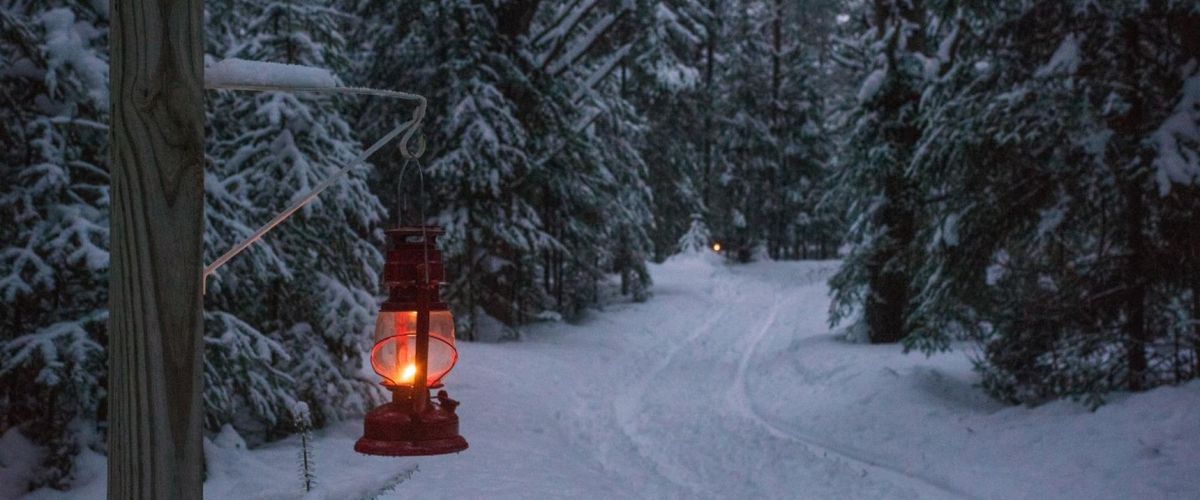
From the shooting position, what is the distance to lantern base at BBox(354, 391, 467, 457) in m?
3.66

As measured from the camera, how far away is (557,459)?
453 inches

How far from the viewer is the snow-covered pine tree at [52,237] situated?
7.97 m

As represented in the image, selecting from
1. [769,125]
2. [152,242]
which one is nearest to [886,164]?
[152,242]

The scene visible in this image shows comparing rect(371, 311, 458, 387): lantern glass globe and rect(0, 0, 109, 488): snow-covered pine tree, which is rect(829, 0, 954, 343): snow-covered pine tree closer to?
rect(0, 0, 109, 488): snow-covered pine tree

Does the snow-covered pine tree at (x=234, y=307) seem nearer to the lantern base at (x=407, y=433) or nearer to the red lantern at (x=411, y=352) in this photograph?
the red lantern at (x=411, y=352)

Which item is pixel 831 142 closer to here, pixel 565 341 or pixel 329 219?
pixel 565 341

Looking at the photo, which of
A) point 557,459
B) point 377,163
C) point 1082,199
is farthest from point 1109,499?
point 377,163

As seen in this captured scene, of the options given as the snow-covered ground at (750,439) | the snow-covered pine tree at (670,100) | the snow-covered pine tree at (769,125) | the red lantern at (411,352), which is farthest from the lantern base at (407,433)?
the snow-covered pine tree at (769,125)

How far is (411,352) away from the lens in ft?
13.0

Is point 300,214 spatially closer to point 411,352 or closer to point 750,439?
point 750,439

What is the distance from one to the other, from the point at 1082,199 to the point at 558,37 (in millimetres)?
11804

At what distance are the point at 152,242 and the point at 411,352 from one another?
130 centimetres

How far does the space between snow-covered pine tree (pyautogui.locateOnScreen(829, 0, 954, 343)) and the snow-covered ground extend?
1.18 m

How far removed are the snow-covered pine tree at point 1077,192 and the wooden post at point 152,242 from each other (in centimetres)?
1031
